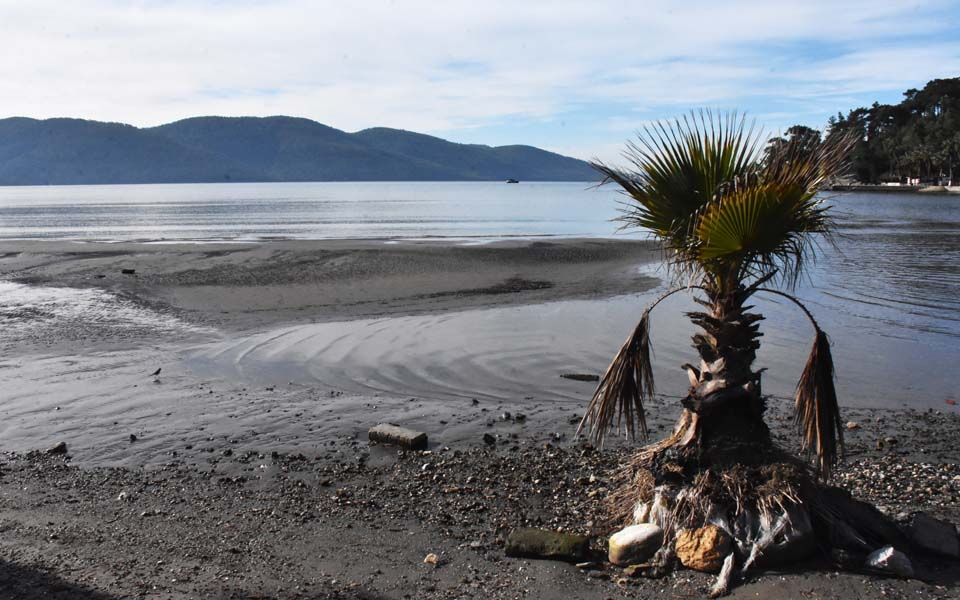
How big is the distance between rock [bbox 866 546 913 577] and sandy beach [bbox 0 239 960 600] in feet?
0.38

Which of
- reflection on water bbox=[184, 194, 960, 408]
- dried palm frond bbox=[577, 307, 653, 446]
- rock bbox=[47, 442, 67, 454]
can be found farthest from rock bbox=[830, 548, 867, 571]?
rock bbox=[47, 442, 67, 454]

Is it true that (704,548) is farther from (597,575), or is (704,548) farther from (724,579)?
(597,575)

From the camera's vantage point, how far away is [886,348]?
50.5ft

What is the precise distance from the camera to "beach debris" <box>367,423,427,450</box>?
938 cm

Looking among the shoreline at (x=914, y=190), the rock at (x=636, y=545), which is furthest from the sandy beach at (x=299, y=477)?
the shoreline at (x=914, y=190)

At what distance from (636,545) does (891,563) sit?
5.93 feet

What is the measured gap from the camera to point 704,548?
5.87 m

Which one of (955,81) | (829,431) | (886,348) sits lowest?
(886,348)

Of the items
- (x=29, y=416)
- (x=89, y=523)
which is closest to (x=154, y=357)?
(x=29, y=416)

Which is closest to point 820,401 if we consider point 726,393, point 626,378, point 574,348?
point 726,393

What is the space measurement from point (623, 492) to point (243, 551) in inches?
131

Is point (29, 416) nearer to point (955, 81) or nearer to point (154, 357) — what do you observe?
point (154, 357)

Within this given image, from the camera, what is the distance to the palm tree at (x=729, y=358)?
575 cm

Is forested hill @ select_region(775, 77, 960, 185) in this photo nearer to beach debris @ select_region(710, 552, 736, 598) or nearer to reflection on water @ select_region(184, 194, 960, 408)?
reflection on water @ select_region(184, 194, 960, 408)
